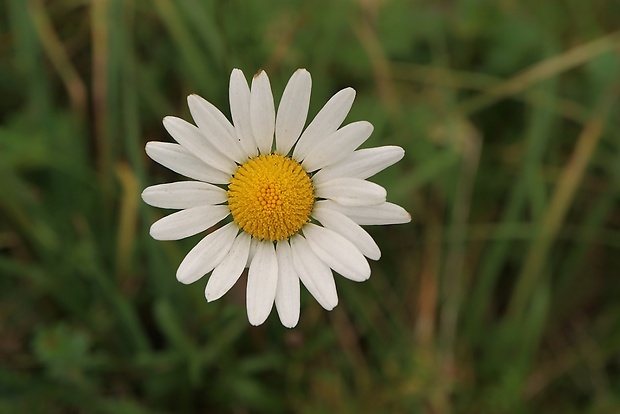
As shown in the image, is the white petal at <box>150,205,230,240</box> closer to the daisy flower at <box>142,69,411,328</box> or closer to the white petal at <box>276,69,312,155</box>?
the daisy flower at <box>142,69,411,328</box>

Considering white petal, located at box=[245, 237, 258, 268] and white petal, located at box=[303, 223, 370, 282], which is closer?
white petal, located at box=[303, 223, 370, 282]

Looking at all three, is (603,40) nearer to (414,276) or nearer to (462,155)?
(462,155)

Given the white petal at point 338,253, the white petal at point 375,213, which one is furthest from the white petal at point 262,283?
the white petal at point 375,213

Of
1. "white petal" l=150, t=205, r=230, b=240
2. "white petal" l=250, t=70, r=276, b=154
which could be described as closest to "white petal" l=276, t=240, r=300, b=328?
"white petal" l=150, t=205, r=230, b=240

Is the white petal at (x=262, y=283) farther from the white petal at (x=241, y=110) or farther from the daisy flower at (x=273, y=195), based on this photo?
the white petal at (x=241, y=110)

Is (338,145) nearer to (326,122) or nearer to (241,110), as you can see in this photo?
(326,122)

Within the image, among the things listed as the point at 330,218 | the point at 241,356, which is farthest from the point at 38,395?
the point at 330,218

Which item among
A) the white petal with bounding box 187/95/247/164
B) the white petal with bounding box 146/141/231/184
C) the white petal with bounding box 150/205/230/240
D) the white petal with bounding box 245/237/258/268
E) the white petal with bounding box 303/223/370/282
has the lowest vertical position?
the white petal with bounding box 303/223/370/282

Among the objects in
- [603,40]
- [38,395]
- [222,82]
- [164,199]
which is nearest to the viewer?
[164,199]
